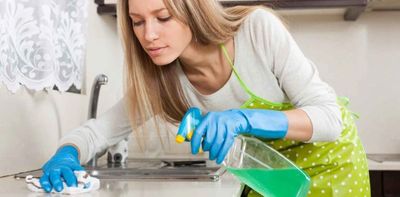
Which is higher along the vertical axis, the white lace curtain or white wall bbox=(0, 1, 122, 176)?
the white lace curtain

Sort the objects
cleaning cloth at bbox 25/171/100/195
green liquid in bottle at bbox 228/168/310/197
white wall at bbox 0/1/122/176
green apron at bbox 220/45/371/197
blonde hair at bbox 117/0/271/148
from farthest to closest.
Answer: white wall at bbox 0/1/122/176, green apron at bbox 220/45/371/197, blonde hair at bbox 117/0/271/148, cleaning cloth at bbox 25/171/100/195, green liquid in bottle at bbox 228/168/310/197

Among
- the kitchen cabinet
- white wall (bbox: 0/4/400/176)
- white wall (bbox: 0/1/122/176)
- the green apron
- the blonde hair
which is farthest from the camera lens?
white wall (bbox: 0/4/400/176)

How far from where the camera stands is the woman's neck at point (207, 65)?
1280 mm

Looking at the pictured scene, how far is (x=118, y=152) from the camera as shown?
178cm

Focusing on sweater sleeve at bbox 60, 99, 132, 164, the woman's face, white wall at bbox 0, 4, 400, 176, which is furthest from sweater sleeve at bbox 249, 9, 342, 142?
white wall at bbox 0, 4, 400, 176

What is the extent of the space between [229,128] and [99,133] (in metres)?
0.50

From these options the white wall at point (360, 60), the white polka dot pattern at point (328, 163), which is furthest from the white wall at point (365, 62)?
the white polka dot pattern at point (328, 163)

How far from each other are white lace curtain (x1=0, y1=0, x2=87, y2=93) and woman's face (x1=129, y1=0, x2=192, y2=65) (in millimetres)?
333

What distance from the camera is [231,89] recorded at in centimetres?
129

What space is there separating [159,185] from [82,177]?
0.16 metres

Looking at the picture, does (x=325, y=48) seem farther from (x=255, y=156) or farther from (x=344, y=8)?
(x=255, y=156)

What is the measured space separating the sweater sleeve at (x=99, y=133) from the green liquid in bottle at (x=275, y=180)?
503 millimetres

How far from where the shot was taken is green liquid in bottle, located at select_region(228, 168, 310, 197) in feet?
3.02

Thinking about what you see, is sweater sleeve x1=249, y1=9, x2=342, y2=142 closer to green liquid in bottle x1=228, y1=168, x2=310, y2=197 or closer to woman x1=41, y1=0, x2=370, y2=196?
woman x1=41, y1=0, x2=370, y2=196
